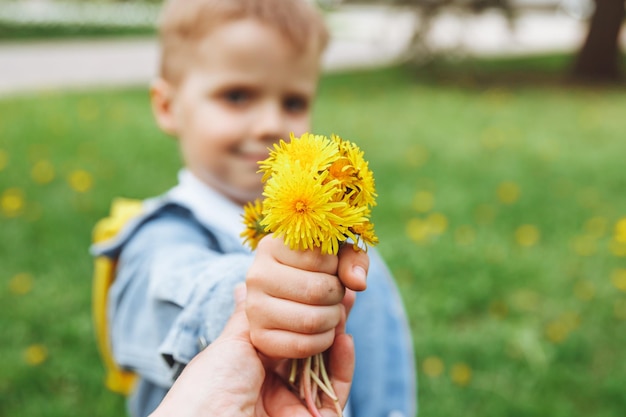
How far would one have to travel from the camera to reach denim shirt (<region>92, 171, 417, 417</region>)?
1.15 meters

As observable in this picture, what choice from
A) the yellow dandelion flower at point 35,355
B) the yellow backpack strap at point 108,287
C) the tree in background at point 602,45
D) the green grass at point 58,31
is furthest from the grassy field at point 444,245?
the green grass at point 58,31

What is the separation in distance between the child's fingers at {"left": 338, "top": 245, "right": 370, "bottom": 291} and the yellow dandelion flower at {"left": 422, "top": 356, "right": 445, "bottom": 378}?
1.79 meters

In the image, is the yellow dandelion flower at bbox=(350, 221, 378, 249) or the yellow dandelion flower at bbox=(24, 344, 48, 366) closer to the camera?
the yellow dandelion flower at bbox=(350, 221, 378, 249)

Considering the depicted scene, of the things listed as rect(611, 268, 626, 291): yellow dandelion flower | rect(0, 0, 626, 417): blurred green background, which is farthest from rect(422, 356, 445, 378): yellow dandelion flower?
rect(611, 268, 626, 291): yellow dandelion flower

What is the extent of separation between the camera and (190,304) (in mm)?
1157

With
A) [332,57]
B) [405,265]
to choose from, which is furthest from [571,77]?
[405,265]

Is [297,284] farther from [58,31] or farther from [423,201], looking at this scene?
[58,31]

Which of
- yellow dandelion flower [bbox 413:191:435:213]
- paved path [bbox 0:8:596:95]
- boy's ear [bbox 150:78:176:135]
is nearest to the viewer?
boy's ear [bbox 150:78:176:135]

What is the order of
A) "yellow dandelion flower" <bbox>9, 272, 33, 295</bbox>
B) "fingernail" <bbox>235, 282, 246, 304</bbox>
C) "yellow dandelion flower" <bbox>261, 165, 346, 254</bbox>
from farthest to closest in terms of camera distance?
"yellow dandelion flower" <bbox>9, 272, 33, 295</bbox> → "fingernail" <bbox>235, 282, 246, 304</bbox> → "yellow dandelion flower" <bbox>261, 165, 346, 254</bbox>

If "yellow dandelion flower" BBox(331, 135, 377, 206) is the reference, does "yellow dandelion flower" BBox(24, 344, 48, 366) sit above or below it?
below

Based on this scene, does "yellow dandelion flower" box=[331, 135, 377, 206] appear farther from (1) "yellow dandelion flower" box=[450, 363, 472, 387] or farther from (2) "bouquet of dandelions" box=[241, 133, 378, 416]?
(1) "yellow dandelion flower" box=[450, 363, 472, 387]

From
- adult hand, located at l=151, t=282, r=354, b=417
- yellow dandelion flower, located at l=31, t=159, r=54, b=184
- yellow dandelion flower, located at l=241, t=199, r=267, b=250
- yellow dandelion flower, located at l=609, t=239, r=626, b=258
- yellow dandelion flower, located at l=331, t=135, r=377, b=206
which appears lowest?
yellow dandelion flower, located at l=31, t=159, r=54, b=184

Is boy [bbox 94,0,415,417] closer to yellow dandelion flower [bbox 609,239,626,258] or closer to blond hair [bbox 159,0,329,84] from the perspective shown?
blond hair [bbox 159,0,329,84]

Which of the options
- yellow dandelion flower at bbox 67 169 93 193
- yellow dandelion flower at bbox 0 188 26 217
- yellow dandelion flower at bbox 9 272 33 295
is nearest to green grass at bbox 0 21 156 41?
yellow dandelion flower at bbox 67 169 93 193
